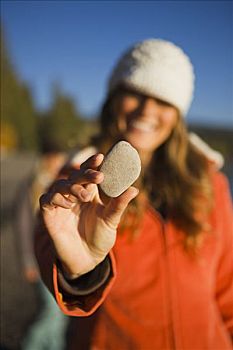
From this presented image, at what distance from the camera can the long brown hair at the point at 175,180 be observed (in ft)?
5.32

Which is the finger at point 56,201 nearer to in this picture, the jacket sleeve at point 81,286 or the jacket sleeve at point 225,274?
the jacket sleeve at point 81,286

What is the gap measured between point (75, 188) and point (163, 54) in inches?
38.3

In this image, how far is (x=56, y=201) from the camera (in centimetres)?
79

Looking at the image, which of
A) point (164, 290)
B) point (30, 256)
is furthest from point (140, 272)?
point (30, 256)

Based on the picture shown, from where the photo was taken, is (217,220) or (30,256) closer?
Result: (217,220)

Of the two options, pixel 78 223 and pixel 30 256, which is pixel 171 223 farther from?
pixel 30 256

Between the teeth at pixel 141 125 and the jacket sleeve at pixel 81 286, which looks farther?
the teeth at pixel 141 125

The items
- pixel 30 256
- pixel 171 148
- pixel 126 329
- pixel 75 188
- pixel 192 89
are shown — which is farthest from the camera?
pixel 30 256

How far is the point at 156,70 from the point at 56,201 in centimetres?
93

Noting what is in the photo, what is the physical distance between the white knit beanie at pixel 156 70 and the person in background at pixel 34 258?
34.0 inches

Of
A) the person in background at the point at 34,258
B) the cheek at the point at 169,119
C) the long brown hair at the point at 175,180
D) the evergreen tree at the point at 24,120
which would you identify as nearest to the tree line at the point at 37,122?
the evergreen tree at the point at 24,120

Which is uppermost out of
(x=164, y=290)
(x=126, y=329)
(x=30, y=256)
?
(x=164, y=290)

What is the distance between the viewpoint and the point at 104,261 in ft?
3.33

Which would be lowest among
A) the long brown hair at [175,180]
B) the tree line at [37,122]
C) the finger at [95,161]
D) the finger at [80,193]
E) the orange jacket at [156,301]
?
the tree line at [37,122]
